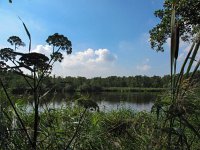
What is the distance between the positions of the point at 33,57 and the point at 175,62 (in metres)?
0.76

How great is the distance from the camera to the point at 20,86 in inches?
150

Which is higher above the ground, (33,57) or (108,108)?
(33,57)

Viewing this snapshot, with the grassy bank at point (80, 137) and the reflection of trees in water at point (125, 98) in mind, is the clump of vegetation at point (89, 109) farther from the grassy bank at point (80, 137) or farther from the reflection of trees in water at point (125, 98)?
the reflection of trees in water at point (125, 98)

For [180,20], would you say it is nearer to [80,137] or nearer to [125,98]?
[125,98]

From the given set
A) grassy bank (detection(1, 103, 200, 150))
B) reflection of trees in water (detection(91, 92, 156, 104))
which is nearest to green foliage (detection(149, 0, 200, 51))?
reflection of trees in water (detection(91, 92, 156, 104))

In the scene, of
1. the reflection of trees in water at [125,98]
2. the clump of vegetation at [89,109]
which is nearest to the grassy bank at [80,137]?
the clump of vegetation at [89,109]

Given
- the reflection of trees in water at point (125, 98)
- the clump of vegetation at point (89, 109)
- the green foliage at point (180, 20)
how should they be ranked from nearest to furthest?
the clump of vegetation at point (89, 109) → the reflection of trees in water at point (125, 98) → the green foliage at point (180, 20)

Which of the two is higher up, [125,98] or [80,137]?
[125,98]

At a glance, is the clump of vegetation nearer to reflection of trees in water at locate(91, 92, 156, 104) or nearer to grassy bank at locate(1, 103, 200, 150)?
grassy bank at locate(1, 103, 200, 150)

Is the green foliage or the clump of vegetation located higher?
the green foliage

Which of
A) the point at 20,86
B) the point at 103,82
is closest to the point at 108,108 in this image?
the point at 20,86

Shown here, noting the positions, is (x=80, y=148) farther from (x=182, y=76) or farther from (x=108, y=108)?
(x=108, y=108)

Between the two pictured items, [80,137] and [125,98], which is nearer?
[80,137]

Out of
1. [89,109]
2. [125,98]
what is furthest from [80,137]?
[125,98]
